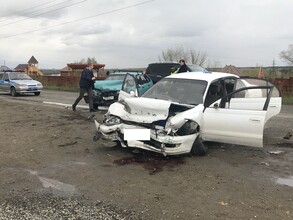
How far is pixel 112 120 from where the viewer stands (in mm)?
6832

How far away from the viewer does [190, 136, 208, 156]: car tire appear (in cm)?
647

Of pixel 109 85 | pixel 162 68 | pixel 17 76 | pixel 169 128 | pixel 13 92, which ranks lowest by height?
pixel 13 92

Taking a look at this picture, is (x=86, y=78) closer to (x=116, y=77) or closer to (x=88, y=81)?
(x=88, y=81)

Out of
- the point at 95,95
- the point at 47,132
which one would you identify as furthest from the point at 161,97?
the point at 95,95

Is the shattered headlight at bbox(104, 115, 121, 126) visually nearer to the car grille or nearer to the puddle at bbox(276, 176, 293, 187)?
the car grille

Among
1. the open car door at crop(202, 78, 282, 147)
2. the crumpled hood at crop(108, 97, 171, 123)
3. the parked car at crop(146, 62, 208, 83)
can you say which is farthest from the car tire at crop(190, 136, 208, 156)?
the parked car at crop(146, 62, 208, 83)

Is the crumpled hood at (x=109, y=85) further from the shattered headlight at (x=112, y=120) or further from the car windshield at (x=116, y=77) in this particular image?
the shattered headlight at (x=112, y=120)

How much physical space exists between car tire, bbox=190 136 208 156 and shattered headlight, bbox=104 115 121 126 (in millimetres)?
1418

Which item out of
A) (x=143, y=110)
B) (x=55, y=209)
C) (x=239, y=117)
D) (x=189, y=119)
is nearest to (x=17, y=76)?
(x=143, y=110)

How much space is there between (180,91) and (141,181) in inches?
106

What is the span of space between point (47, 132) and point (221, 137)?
4627mm

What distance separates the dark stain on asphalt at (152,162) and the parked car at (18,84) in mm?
16746

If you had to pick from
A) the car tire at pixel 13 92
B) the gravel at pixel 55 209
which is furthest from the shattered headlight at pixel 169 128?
the car tire at pixel 13 92

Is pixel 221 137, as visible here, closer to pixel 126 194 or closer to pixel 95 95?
pixel 126 194
